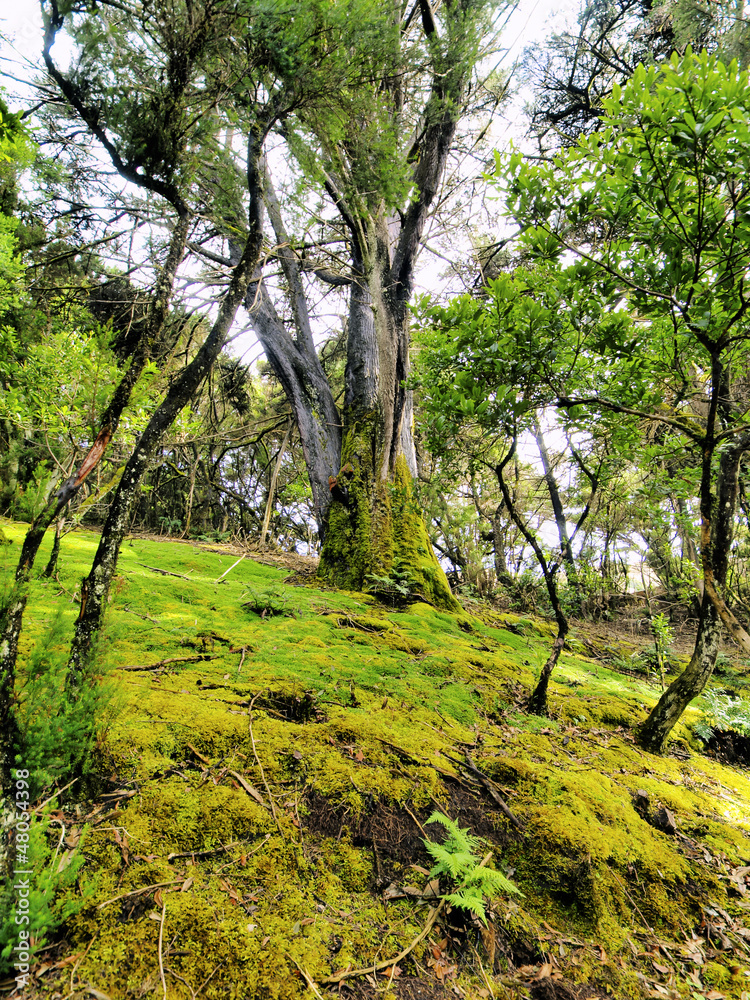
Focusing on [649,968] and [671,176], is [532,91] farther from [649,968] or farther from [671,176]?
[649,968]

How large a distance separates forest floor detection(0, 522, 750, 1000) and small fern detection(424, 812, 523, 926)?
42mm

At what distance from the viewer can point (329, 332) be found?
30.9 feet

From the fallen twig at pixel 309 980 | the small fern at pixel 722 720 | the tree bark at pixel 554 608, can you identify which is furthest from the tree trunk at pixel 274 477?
the fallen twig at pixel 309 980

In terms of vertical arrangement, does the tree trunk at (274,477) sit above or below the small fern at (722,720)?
above

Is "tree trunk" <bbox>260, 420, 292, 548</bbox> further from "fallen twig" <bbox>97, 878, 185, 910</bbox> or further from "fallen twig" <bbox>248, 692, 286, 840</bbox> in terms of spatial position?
"fallen twig" <bbox>97, 878, 185, 910</bbox>

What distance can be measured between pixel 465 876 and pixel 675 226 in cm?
331

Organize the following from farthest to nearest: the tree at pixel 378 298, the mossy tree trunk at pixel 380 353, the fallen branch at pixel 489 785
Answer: the mossy tree trunk at pixel 380 353 < the tree at pixel 378 298 < the fallen branch at pixel 489 785

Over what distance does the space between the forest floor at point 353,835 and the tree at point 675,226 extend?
1.15m

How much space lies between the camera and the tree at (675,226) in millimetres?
1985

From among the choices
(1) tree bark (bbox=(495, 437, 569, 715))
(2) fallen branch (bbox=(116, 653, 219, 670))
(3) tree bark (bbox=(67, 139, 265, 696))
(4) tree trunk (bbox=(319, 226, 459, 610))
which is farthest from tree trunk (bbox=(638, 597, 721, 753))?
(3) tree bark (bbox=(67, 139, 265, 696))

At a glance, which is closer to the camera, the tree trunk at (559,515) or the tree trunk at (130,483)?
the tree trunk at (130,483)

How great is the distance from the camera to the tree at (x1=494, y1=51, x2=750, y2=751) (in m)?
1.99

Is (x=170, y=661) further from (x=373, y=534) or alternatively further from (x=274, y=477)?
(x=274, y=477)

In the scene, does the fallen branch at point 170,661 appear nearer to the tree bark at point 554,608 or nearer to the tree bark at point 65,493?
the tree bark at point 65,493
